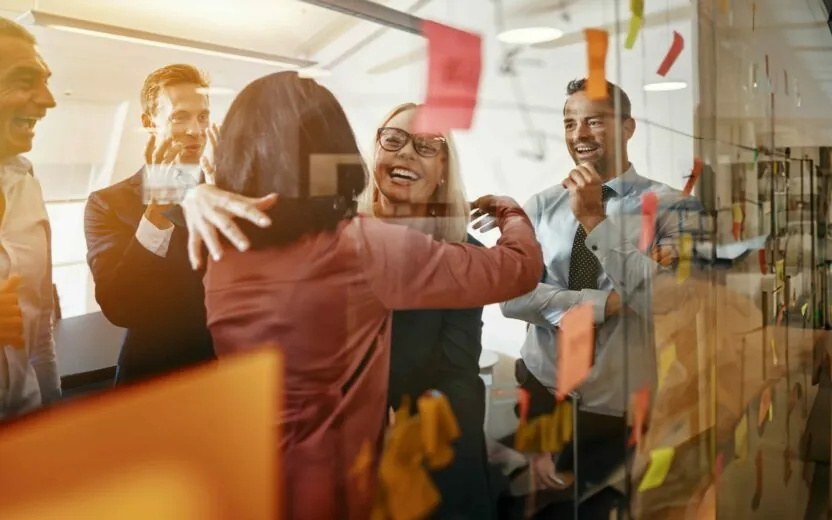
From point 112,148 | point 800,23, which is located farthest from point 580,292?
point 800,23

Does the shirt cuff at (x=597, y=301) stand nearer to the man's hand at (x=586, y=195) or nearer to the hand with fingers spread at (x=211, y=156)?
the man's hand at (x=586, y=195)

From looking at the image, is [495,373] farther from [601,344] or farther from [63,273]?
[63,273]

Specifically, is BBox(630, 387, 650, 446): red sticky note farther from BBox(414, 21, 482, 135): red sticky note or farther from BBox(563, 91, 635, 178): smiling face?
BBox(414, 21, 482, 135): red sticky note

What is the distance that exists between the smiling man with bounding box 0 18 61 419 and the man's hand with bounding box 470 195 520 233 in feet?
2.23

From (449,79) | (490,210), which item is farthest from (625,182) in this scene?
(449,79)

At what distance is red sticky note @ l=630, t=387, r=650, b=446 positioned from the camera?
1753mm

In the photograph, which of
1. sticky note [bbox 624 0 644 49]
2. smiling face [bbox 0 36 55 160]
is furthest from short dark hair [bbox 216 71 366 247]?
sticky note [bbox 624 0 644 49]

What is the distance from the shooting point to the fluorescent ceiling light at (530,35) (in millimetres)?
1262

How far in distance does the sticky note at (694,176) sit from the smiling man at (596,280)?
0.31m

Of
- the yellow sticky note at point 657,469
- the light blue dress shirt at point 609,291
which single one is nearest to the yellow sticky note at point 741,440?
the yellow sticky note at point 657,469

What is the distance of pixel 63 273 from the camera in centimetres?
76

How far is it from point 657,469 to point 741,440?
963 millimetres

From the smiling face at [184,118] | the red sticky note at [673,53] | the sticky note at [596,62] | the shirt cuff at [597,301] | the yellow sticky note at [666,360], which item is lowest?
the yellow sticky note at [666,360]

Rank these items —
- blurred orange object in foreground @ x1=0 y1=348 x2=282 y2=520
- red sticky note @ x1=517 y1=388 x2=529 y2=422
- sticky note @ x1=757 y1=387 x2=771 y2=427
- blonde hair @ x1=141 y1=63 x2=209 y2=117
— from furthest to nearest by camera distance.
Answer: sticky note @ x1=757 y1=387 x2=771 y2=427 → red sticky note @ x1=517 y1=388 x2=529 y2=422 → blonde hair @ x1=141 y1=63 x2=209 y2=117 → blurred orange object in foreground @ x1=0 y1=348 x2=282 y2=520
